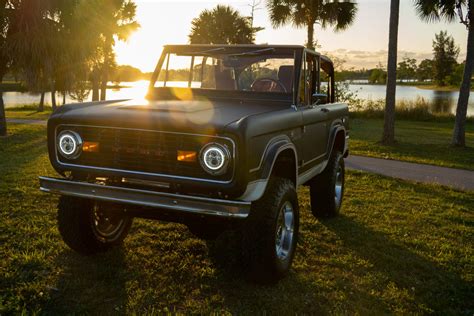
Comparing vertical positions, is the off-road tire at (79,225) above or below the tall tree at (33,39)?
below

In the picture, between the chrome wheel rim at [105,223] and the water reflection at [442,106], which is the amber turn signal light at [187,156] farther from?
the water reflection at [442,106]

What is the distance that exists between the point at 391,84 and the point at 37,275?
13.6 m

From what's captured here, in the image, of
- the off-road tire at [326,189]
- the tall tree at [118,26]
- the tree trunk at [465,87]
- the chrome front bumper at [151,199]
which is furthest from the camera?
the tall tree at [118,26]

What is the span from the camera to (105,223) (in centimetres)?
478

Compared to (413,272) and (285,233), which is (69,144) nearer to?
(285,233)

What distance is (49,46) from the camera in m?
15.4

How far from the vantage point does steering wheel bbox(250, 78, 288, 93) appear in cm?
492

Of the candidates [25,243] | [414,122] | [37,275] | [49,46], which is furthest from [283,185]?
[414,122]

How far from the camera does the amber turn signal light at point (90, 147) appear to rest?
12.5ft

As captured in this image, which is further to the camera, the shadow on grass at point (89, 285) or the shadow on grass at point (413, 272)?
the shadow on grass at point (413, 272)

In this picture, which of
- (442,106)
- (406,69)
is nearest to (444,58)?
(406,69)

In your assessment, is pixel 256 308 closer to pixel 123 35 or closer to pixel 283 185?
pixel 283 185

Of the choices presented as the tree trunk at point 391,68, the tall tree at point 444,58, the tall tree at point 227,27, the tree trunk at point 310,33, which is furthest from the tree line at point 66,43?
the tall tree at point 444,58

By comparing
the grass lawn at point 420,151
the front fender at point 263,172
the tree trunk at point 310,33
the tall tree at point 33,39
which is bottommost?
the grass lawn at point 420,151
